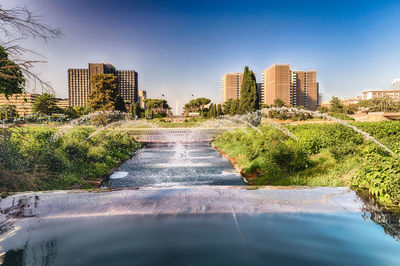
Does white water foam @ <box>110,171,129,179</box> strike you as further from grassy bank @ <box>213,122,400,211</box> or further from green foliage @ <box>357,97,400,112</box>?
green foliage @ <box>357,97,400,112</box>

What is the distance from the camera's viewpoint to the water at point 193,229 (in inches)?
90.9

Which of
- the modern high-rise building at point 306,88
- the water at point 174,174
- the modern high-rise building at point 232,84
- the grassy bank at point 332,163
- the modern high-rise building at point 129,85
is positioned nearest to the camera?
the grassy bank at point 332,163

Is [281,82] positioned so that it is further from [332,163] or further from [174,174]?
[174,174]

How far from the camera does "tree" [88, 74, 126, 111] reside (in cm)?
2677

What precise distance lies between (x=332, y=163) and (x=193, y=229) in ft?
18.7

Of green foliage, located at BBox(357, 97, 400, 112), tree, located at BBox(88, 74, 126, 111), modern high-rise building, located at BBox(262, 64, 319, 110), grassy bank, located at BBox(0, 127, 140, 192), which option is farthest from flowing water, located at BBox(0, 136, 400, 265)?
modern high-rise building, located at BBox(262, 64, 319, 110)

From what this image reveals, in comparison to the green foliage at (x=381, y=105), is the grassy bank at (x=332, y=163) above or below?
below

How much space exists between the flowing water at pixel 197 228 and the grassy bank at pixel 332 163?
41 cm

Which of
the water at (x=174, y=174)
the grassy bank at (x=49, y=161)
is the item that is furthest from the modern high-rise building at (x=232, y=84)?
the grassy bank at (x=49, y=161)

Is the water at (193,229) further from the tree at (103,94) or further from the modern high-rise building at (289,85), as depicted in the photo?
the modern high-rise building at (289,85)

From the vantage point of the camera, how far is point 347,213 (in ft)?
9.95

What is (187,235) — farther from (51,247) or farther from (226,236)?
(51,247)

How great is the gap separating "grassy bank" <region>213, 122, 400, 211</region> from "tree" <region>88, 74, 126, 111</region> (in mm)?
19258

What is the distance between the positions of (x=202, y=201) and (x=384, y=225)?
195cm
